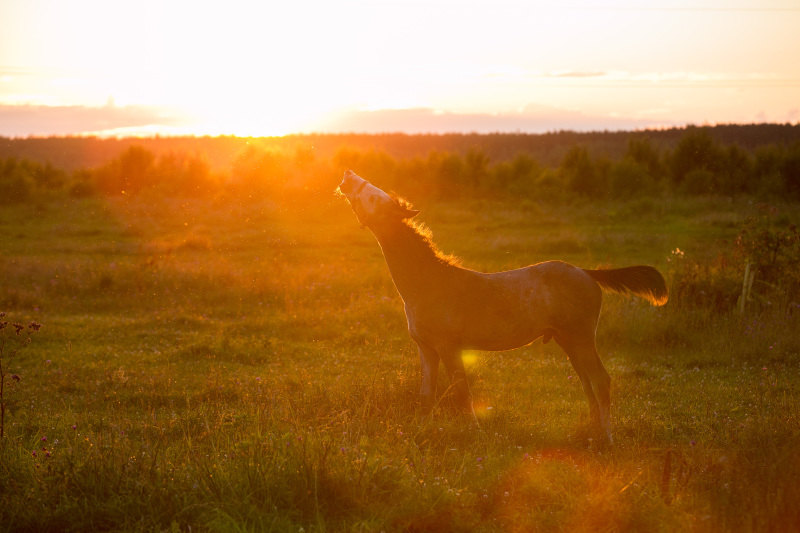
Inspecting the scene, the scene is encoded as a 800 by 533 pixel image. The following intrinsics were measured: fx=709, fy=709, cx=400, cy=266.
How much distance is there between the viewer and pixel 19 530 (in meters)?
4.76

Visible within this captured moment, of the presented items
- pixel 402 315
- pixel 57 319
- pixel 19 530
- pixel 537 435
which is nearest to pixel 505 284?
pixel 537 435

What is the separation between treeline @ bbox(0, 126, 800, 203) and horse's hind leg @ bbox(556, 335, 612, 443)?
36095 millimetres

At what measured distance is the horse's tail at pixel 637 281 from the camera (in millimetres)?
7527

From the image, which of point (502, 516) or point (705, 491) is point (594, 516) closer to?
point (502, 516)

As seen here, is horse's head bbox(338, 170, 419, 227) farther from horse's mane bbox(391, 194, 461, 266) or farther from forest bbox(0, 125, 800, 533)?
forest bbox(0, 125, 800, 533)

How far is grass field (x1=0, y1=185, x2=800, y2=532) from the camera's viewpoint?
487cm

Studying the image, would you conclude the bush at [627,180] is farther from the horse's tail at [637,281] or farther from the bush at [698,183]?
the horse's tail at [637,281]

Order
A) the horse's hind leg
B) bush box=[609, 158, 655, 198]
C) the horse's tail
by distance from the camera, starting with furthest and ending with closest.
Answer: bush box=[609, 158, 655, 198] → the horse's tail → the horse's hind leg

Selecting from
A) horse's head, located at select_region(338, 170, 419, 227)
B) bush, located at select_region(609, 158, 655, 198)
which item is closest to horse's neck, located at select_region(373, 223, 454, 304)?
horse's head, located at select_region(338, 170, 419, 227)

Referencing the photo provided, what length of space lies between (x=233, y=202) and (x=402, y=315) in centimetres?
2669

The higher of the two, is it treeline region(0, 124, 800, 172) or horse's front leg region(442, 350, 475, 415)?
treeline region(0, 124, 800, 172)

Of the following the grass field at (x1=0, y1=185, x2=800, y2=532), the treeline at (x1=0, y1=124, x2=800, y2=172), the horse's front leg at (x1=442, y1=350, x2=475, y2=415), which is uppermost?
the treeline at (x1=0, y1=124, x2=800, y2=172)

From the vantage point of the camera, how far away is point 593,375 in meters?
7.21

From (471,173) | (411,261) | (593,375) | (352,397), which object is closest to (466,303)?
(411,261)
